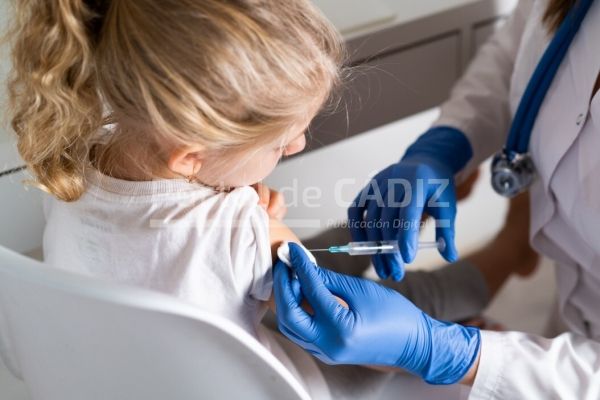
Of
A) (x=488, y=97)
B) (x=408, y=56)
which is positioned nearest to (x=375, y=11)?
(x=408, y=56)

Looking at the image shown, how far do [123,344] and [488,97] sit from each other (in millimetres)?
823

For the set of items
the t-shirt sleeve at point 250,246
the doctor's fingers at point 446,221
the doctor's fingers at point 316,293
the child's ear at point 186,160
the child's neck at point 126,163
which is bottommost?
the doctor's fingers at point 446,221

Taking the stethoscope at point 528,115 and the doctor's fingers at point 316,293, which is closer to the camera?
the doctor's fingers at point 316,293

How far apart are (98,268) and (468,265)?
0.75m

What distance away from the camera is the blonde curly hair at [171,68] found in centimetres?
67

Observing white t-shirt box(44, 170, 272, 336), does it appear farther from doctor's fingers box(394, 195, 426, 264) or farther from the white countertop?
the white countertop

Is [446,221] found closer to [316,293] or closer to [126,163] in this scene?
[316,293]

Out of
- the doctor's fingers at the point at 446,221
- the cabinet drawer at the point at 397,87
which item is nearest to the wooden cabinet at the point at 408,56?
the cabinet drawer at the point at 397,87

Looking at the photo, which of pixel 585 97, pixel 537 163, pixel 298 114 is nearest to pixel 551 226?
pixel 537 163

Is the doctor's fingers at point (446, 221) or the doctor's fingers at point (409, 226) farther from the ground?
the doctor's fingers at point (409, 226)

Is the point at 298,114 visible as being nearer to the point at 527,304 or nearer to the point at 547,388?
the point at 547,388

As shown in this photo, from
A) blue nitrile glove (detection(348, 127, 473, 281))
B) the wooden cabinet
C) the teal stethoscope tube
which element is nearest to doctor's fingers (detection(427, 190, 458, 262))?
blue nitrile glove (detection(348, 127, 473, 281))

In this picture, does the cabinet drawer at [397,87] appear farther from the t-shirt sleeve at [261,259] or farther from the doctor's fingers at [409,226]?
the t-shirt sleeve at [261,259]

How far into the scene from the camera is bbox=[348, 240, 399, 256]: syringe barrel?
976 millimetres
